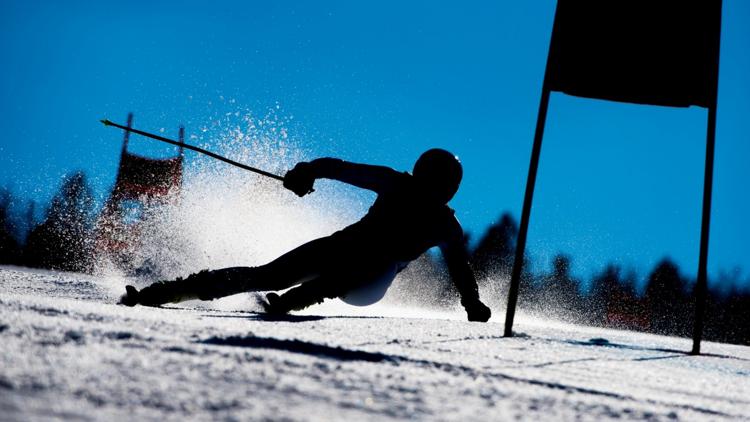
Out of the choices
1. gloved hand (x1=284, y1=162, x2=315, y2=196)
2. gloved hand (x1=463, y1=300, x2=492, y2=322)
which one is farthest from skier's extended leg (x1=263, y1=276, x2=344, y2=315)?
gloved hand (x1=463, y1=300, x2=492, y2=322)

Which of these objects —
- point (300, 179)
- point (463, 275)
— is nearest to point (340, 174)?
point (300, 179)

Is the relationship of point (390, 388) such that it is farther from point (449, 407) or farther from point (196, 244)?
point (196, 244)

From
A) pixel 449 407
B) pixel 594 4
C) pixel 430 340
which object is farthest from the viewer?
pixel 594 4

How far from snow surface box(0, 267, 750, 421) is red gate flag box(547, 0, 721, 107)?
64.7 inches

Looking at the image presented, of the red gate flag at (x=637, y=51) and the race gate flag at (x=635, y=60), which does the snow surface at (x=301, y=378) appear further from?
the red gate flag at (x=637, y=51)

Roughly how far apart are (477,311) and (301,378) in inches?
133

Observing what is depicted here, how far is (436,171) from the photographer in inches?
161

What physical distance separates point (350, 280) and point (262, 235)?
12.2ft

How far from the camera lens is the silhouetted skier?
13.0ft

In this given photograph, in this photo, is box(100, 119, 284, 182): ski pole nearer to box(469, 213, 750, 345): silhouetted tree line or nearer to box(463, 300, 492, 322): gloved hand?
box(463, 300, 492, 322): gloved hand

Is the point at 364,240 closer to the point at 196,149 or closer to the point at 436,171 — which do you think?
the point at 436,171

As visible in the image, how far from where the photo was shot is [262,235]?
7.59m

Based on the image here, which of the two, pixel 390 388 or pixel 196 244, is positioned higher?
pixel 196 244

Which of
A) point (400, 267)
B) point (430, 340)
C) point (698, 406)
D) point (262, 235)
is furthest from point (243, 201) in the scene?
point (698, 406)
